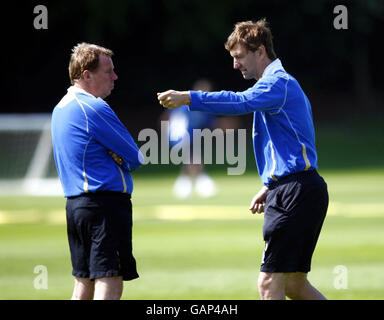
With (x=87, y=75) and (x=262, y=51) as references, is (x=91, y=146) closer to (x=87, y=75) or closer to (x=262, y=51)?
(x=87, y=75)

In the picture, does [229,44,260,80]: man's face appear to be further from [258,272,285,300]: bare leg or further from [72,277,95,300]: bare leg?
[72,277,95,300]: bare leg

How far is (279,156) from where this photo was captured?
22.1 feet

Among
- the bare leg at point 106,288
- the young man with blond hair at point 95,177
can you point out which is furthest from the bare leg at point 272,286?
the bare leg at point 106,288

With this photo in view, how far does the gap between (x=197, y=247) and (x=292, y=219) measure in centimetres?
707

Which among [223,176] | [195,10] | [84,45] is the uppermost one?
[195,10]

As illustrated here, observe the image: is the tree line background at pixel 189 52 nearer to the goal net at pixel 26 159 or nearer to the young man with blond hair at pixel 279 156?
the goal net at pixel 26 159

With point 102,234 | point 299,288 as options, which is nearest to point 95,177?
point 102,234

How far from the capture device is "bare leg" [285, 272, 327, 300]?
6.98 metres

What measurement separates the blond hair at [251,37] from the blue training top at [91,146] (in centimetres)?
118
